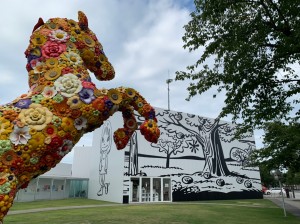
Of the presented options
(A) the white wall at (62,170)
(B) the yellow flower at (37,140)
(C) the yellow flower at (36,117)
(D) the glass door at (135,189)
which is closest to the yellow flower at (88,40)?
(C) the yellow flower at (36,117)

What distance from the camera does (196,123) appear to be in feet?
80.7

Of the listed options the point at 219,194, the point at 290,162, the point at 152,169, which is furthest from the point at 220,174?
the point at 290,162

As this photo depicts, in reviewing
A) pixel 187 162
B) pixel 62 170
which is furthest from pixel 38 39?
pixel 62 170

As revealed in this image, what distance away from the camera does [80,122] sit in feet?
10.0

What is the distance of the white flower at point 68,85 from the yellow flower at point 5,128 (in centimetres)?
65

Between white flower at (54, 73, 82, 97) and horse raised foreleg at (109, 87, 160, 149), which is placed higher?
white flower at (54, 73, 82, 97)

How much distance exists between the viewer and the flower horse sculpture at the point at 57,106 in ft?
9.04

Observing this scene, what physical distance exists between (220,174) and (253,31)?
19.6m

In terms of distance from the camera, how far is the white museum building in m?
20.5

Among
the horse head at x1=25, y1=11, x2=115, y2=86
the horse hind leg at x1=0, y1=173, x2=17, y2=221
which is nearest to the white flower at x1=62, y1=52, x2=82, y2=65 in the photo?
the horse head at x1=25, y1=11, x2=115, y2=86

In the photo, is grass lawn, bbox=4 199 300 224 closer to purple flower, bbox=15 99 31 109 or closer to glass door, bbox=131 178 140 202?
glass door, bbox=131 178 140 202

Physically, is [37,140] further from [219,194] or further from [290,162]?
[219,194]

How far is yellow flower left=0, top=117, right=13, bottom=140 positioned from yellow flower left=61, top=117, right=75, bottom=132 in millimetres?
542

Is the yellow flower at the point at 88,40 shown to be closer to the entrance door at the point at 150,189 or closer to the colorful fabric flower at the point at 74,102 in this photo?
the colorful fabric flower at the point at 74,102
